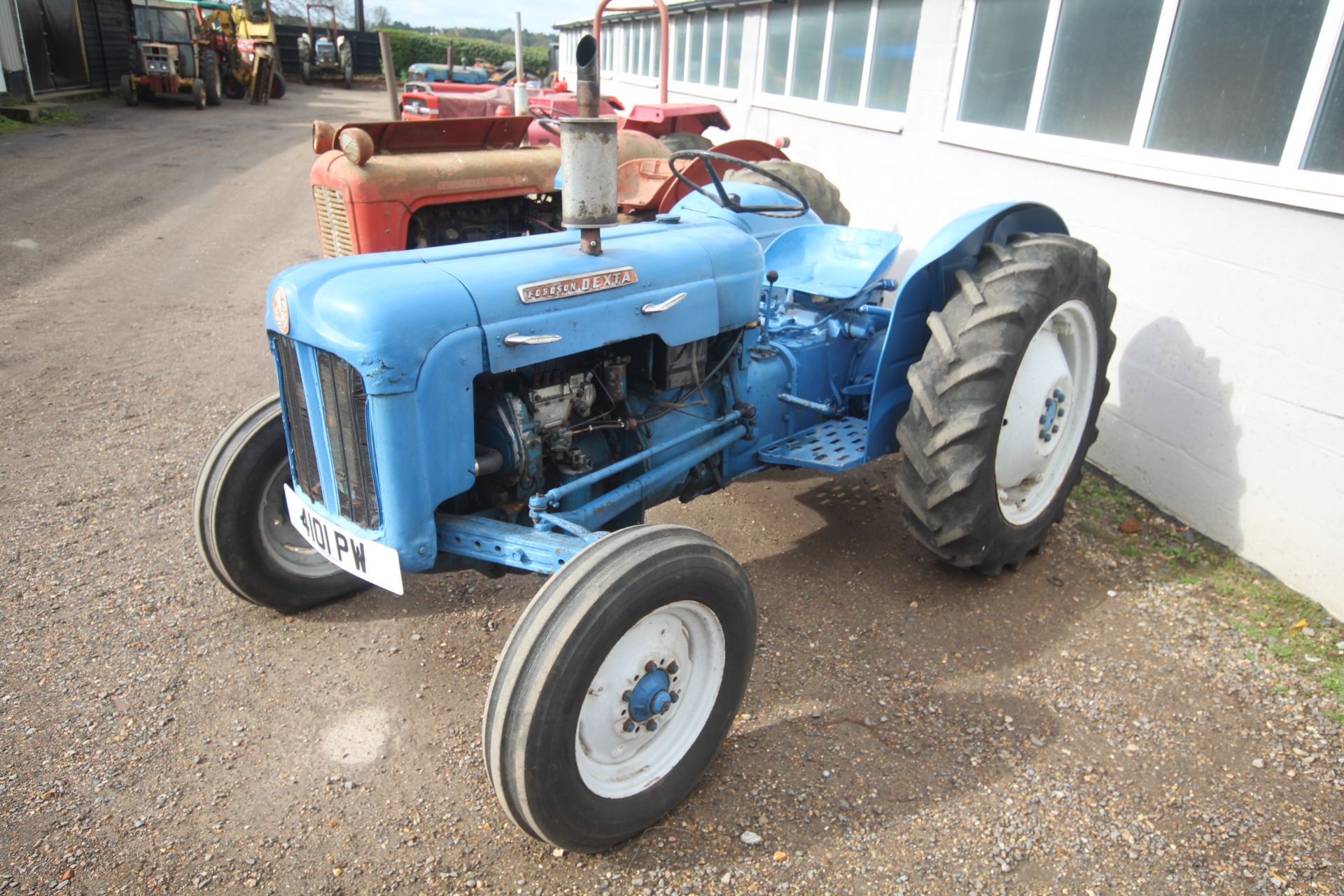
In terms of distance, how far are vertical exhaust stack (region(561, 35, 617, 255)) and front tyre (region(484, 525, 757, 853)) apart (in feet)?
3.11

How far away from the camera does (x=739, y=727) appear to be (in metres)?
2.67

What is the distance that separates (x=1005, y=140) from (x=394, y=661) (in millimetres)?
4487

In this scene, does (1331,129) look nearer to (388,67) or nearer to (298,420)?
(298,420)

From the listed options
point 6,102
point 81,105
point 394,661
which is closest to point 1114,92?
point 394,661

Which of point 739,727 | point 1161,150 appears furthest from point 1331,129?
point 739,727

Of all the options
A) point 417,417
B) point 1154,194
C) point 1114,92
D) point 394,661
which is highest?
point 1114,92

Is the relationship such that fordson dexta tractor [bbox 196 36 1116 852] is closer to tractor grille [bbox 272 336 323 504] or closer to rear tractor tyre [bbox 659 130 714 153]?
tractor grille [bbox 272 336 323 504]

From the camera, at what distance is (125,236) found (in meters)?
8.64

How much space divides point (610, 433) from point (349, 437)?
0.88 metres

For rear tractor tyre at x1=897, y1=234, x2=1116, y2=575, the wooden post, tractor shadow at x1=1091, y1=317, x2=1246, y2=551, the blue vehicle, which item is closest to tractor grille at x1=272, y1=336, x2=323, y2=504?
rear tractor tyre at x1=897, y1=234, x2=1116, y2=575

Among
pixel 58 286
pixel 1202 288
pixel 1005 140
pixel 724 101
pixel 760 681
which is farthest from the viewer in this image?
pixel 724 101

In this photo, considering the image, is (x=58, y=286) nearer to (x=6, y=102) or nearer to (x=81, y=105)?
(x=6, y=102)

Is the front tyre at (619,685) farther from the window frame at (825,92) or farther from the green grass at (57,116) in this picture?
the green grass at (57,116)

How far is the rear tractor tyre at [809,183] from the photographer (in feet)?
14.9
